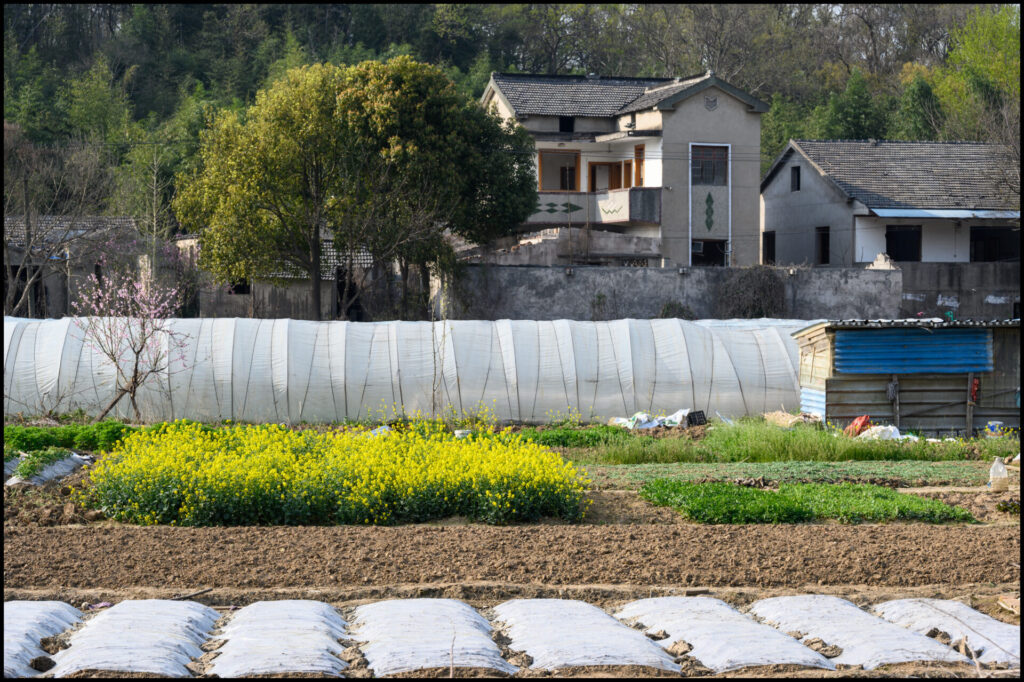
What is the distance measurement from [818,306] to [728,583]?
24.6 meters

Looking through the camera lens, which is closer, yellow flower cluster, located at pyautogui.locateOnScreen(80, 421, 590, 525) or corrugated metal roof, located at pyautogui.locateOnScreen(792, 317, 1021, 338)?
yellow flower cluster, located at pyautogui.locateOnScreen(80, 421, 590, 525)

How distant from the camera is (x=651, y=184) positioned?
3741 cm

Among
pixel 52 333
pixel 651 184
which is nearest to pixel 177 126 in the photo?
pixel 651 184

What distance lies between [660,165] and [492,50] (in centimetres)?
2512

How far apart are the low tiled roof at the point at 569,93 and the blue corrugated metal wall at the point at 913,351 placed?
71.7ft

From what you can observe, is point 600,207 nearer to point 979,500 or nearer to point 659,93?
point 659,93

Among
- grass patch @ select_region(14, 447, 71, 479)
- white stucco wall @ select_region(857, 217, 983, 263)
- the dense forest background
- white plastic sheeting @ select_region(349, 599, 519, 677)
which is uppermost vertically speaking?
the dense forest background

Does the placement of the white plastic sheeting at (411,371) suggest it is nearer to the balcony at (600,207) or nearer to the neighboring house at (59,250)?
the neighboring house at (59,250)

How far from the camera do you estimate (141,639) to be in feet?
20.8

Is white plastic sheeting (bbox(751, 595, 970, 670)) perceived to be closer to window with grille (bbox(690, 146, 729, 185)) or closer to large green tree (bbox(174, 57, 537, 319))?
large green tree (bbox(174, 57, 537, 319))

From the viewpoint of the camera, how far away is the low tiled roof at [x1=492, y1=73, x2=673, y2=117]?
3884 cm

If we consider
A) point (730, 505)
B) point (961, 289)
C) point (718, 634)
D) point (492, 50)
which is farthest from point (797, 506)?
point (492, 50)

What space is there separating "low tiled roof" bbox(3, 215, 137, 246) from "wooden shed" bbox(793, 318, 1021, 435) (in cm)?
2347

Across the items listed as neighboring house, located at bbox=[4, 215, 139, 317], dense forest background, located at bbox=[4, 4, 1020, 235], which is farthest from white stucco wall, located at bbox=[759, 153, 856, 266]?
neighboring house, located at bbox=[4, 215, 139, 317]
